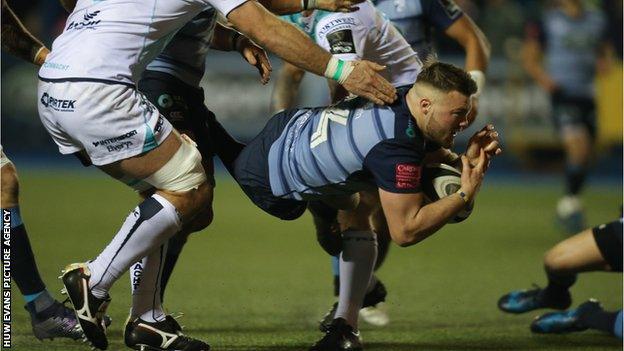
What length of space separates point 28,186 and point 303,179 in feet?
29.5

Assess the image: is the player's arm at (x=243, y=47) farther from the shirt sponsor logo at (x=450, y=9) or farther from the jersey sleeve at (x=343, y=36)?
the shirt sponsor logo at (x=450, y=9)

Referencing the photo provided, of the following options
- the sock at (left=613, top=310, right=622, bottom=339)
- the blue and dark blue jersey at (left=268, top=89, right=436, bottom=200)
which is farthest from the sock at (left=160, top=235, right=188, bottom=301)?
the sock at (left=613, top=310, right=622, bottom=339)

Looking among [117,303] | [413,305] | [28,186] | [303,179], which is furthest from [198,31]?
[28,186]

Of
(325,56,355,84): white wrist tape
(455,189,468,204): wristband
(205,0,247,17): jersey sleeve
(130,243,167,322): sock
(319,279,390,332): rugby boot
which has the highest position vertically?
(205,0,247,17): jersey sleeve

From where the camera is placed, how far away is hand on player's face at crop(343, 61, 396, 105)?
489 cm

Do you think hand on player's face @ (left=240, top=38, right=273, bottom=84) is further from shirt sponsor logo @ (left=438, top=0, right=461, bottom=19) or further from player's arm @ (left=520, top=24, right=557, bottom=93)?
player's arm @ (left=520, top=24, right=557, bottom=93)

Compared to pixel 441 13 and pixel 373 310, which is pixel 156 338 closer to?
pixel 373 310

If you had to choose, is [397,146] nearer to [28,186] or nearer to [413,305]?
[413,305]

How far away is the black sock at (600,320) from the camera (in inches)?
216

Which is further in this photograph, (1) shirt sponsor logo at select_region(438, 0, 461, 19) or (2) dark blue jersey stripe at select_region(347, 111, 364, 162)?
(1) shirt sponsor logo at select_region(438, 0, 461, 19)

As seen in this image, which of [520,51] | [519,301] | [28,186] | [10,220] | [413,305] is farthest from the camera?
[520,51]

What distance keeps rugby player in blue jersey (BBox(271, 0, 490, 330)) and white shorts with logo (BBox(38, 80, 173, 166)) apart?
124 cm

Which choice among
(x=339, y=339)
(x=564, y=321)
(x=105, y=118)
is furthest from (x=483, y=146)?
(x=105, y=118)

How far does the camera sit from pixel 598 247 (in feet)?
17.3
